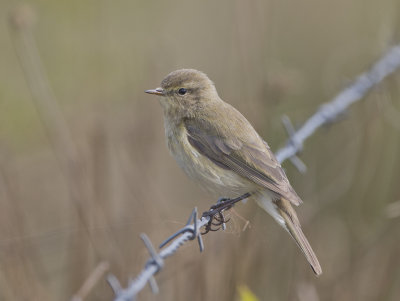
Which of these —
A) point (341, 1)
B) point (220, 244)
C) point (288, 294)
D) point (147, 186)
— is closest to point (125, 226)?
point (147, 186)

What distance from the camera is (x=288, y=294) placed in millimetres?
3959

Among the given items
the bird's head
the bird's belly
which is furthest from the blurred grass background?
the bird's head

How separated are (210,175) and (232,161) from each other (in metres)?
0.14

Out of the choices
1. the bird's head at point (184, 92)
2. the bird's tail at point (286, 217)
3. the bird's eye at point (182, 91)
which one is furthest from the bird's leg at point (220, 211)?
the bird's eye at point (182, 91)

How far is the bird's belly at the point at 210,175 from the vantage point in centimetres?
335

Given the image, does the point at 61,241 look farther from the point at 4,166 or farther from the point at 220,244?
the point at 220,244

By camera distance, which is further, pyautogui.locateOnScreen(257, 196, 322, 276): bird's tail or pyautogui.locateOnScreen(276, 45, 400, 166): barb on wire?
pyautogui.locateOnScreen(276, 45, 400, 166): barb on wire

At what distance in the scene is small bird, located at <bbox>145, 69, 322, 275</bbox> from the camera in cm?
331

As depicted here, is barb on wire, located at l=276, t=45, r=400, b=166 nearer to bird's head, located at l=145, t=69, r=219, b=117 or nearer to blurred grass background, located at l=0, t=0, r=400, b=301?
blurred grass background, located at l=0, t=0, r=400, b=301

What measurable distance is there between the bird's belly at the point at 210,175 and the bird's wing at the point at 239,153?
3 centimetres

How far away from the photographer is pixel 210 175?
335cm

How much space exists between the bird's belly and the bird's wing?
30mm

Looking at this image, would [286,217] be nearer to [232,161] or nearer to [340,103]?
[232,161]

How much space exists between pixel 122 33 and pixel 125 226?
5.03 metres
